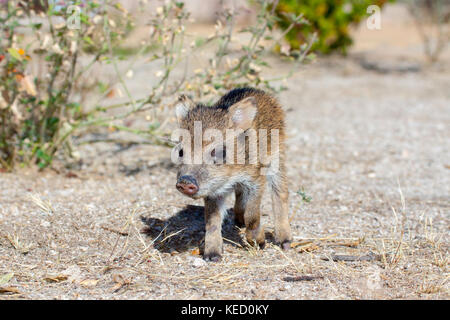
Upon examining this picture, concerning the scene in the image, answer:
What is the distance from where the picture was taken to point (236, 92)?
473 centimetres

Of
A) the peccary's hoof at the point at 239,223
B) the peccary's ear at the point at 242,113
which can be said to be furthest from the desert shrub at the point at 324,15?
the peccary's ear at the point at 242,113

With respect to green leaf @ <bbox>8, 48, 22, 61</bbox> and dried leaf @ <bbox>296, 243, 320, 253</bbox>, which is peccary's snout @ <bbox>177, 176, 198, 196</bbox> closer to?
dried leaf @ <bbox>296, 243, 320, 253</bbox>

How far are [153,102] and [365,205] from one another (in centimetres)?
226

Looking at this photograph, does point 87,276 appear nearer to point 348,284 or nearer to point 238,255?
point 238,255

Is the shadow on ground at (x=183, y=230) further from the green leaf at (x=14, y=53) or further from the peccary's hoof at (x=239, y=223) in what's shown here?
the green leaf at (x=14, y=53)

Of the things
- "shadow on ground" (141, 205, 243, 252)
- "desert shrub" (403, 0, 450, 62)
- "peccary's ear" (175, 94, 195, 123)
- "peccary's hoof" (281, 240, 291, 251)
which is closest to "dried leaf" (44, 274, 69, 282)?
"shadow on ground" (141, 205, 243, 252)

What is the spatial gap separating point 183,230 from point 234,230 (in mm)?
457

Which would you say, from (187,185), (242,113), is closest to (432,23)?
(242,113)

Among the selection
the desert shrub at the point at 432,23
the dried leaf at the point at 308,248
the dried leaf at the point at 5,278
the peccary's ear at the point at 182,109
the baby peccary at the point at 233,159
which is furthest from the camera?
the desert shrub at the point at 432,23

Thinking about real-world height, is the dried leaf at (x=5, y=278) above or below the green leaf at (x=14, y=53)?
below

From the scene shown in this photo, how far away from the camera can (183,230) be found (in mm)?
4758

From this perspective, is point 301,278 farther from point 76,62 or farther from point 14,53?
point 76,62

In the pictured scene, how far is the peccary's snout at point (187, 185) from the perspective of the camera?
3.69 m
